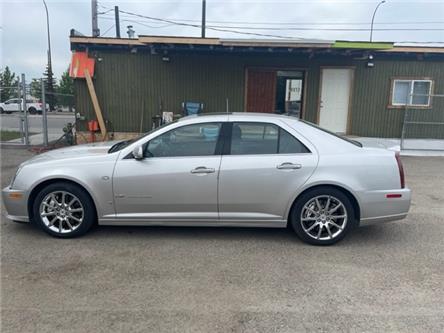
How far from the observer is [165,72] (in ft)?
37.6

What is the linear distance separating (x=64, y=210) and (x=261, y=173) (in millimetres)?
2324

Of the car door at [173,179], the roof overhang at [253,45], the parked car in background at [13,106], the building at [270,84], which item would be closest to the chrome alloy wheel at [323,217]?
the car door at [173,179]

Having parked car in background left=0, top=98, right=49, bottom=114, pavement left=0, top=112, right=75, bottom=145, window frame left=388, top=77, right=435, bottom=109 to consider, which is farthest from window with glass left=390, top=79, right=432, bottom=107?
parked car in background left=0, top=98, right=49, bottom=114

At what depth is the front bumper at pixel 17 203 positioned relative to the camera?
4.16 metres

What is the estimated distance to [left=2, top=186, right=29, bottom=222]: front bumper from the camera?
13.6 feet

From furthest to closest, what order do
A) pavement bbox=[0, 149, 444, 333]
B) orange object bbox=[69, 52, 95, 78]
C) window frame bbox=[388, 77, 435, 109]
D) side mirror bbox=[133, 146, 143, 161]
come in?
window frame bbox=[388, 77, 435, 109] → orange object bbox=[69, 52, 95, 78] → side mirror bbox=[133, 146, 143, 161] → pavement bbox=[0, 149, 444, 333]

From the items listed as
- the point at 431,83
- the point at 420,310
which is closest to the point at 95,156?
the point at 420,310

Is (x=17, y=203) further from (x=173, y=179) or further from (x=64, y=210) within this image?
(x=173, y=179)

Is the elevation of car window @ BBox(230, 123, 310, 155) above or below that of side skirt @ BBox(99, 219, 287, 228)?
above

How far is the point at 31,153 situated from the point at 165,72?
4.65m

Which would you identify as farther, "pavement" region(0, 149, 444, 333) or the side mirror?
the side mirror

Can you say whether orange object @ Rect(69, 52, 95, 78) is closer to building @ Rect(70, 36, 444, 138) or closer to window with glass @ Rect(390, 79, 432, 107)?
building @ Rect(70, 36, 444, 138)

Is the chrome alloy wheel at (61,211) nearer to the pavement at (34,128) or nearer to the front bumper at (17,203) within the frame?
the front bumper at (17,203)

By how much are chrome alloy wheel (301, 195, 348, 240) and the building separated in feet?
26.0
